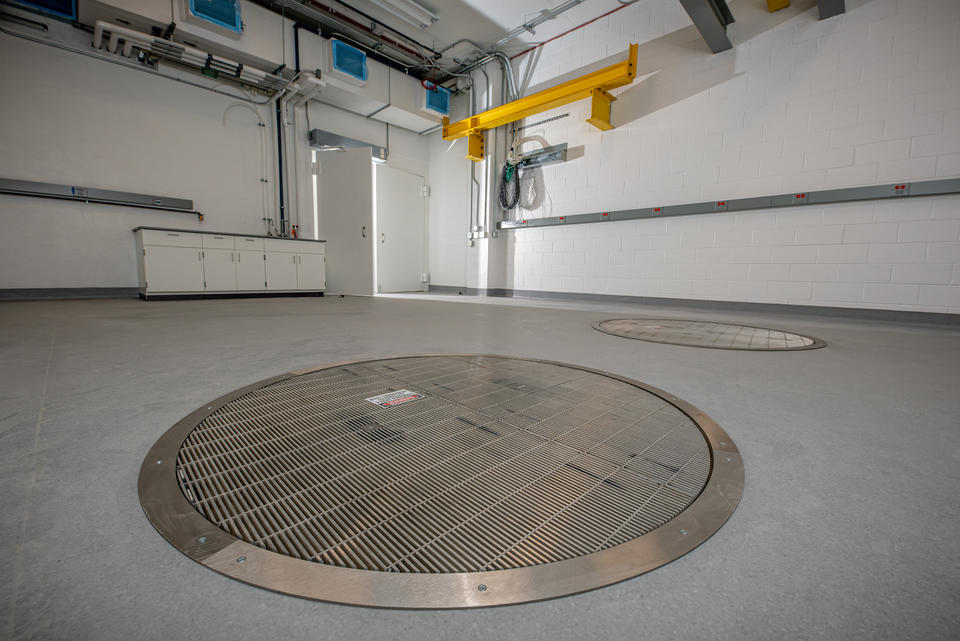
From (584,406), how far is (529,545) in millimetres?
688

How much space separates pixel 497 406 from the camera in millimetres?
1255

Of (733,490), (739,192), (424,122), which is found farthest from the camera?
(424,122)

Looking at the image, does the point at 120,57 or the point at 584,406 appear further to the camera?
the point at 120,57

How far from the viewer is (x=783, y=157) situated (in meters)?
4.04

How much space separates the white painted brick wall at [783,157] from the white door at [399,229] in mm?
3202

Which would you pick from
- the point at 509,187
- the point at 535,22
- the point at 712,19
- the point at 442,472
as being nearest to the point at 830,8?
the point at 712,19

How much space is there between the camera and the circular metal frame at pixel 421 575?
20.9 inches

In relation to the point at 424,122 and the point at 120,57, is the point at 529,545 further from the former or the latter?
the point at 424,122

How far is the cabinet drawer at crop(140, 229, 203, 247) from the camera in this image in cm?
457

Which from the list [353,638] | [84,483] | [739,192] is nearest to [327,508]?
[353,638]

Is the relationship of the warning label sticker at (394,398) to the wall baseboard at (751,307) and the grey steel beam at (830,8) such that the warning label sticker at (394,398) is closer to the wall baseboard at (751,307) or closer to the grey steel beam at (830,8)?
the wall baseboard at (751,307)

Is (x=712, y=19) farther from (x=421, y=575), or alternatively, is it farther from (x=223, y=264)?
(x=223, y=264)

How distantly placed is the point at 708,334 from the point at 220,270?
5.58 meters

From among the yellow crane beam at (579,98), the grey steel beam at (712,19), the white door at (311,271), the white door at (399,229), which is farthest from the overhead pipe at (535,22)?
the white door at (311,271)
